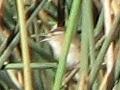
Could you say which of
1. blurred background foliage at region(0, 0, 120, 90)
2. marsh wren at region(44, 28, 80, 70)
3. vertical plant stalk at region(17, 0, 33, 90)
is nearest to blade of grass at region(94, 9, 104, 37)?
blurred background foliage at region(0, 0, 120, 90)

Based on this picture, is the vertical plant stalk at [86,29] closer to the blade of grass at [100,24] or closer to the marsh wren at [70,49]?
the blade of grass at [100,24]

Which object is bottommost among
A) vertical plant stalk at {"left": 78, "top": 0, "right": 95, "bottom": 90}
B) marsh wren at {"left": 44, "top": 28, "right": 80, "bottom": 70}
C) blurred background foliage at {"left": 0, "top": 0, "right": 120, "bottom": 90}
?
marsh wren at {"left": 44, "top": 28, "right": 80, "bottom": 70}

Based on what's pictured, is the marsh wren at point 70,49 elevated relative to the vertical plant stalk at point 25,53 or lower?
lower

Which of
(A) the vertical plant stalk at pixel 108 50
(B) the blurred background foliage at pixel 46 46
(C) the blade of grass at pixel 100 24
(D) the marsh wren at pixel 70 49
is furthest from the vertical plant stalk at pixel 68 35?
(D) the marsh wren at pixel 70 49

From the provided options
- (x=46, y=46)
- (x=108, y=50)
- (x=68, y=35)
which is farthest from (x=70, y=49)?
(x=68, y=35)

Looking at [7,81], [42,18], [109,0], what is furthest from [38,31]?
→ [109,0]

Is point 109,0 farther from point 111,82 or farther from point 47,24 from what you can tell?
point 47,24

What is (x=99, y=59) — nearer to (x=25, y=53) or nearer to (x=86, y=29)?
(x=86, y=29)

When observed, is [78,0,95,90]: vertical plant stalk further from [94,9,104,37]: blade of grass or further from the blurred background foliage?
[94,9,104,37]: blade of grass
